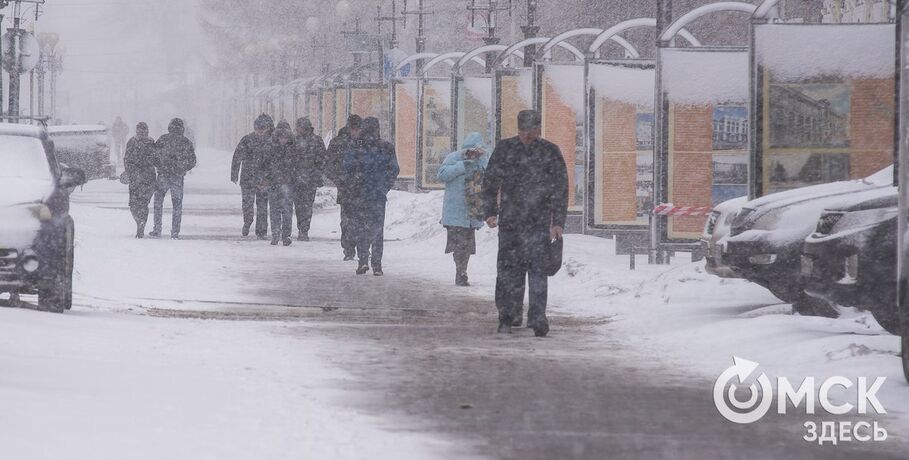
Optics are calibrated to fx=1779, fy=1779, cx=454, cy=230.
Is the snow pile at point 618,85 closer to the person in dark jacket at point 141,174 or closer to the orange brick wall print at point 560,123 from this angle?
→ the orange brick wall print at point 560,123

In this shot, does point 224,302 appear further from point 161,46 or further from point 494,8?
point 161,46

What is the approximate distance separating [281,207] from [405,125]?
8.03 meters

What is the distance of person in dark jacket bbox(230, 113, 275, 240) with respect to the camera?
2586 centimetres

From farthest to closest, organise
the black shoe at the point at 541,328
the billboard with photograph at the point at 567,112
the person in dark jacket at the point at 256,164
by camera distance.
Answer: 1. the person in dark jacket at the point at 256,164
2. the billboard with photograph at the point at 567,112
3. the black shoe at the point at 541,328

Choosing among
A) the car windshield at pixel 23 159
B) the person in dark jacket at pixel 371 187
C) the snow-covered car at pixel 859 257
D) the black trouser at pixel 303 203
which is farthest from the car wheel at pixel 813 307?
the black trouser at pixel 303 203

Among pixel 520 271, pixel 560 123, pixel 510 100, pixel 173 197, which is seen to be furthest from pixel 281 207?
pixel 520 271

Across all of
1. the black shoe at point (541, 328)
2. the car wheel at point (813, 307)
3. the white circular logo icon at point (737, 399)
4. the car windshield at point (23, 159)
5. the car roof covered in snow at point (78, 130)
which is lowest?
the white circular logo icon at point (737, 399)

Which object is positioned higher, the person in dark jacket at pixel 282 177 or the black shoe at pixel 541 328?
the person in dark jacket at pixel 282 177

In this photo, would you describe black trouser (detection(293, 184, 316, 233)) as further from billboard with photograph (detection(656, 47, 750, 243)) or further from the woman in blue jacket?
billboard with photograph (detection(656, 47, 750, 243))

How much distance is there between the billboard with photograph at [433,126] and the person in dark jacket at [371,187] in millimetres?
9839

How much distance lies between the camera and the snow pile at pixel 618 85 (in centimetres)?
1936

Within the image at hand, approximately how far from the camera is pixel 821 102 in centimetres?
1580

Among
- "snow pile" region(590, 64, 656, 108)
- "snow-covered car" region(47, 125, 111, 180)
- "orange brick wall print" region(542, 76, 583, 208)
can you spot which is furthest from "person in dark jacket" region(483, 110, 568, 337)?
"snow-covered car" region(47, 125, 111, 180)

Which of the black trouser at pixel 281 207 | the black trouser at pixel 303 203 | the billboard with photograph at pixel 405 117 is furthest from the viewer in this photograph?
the billboard with photograph at pixel 405 117
